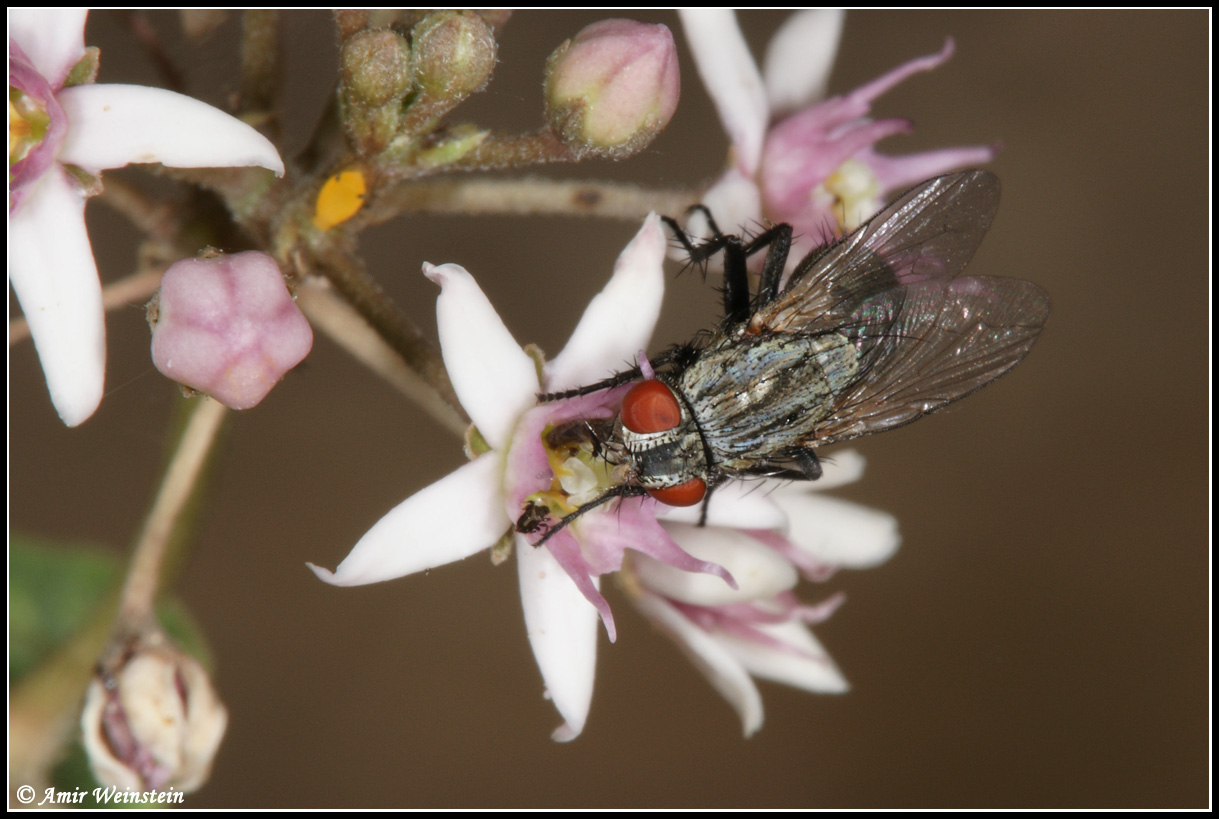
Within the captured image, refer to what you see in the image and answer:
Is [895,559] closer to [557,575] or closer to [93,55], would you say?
[557,575]

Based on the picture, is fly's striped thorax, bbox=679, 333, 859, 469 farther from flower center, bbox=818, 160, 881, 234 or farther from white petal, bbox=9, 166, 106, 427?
white petal, bbox=9, 166, 106, 427

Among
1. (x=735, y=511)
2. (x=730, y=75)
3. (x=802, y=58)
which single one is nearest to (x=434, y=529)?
(x=735, y=511)

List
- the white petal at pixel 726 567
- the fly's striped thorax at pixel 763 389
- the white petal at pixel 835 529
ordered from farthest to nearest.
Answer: the white petal at pixel 835 529 → the white petal at pixel 726 567 → the fly's striped thorax at pixel 763 389

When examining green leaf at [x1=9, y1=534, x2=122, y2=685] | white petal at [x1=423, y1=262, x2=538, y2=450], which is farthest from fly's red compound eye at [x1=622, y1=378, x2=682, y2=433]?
green leaf at [x1=9, y1=534, x2=122, y2=685]

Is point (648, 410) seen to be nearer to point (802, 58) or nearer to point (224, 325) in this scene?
point (224, 325)

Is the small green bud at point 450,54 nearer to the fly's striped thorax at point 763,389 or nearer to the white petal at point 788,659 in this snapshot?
the fly's striped thorax at point 763,389

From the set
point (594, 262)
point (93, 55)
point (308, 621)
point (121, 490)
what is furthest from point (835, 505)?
point (121, 490)

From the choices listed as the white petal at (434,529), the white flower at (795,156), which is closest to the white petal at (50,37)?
the white petal at (434,529)
